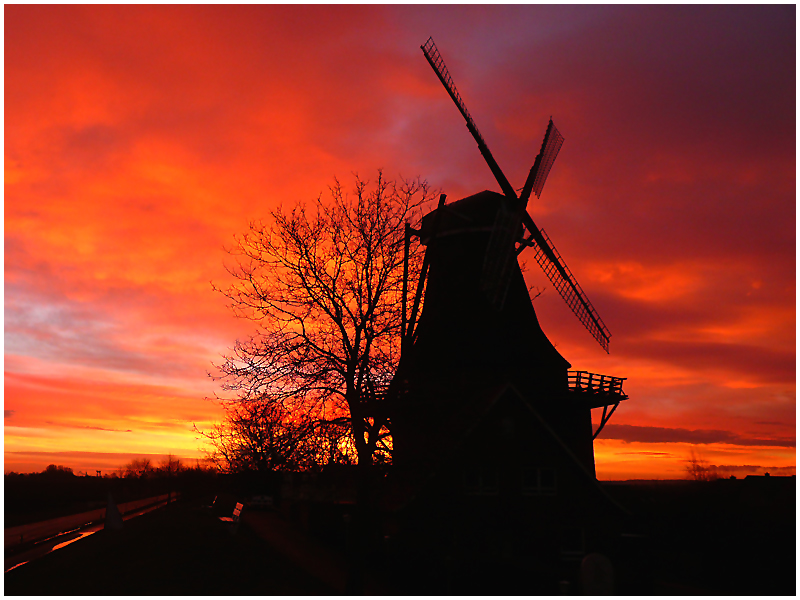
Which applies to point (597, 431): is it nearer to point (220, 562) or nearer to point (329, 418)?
point (329, 418)

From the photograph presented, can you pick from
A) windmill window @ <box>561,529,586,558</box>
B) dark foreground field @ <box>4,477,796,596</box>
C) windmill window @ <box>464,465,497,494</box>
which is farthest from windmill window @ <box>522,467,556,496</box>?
dark foreground field @ <box>4,477,796,596</box>

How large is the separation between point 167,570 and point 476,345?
45.9 feet

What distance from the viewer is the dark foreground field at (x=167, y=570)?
19.6m

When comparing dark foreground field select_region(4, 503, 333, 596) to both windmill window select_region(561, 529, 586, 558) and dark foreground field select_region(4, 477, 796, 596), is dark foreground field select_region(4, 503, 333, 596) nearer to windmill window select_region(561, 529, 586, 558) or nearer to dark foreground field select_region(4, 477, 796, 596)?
dark foreground field select_region(4, 477, 796, 596)

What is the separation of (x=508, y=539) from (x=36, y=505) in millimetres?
99135

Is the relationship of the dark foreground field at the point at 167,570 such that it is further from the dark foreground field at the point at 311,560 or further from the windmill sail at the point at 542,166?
the windmill sail at the point at 542,166

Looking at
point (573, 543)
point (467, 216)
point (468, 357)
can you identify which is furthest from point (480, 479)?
point (467, 216)

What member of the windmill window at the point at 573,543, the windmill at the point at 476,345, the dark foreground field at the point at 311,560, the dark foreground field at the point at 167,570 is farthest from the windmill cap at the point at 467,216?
the dark foreground field at the point at 167,570

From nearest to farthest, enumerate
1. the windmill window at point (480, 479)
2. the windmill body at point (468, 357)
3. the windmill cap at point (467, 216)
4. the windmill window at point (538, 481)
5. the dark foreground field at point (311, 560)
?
1. the dark foreground field at point (311, 560)
2. the windmill window at point (480, 479)
3. the windmill window at point (538, 481)
4. the windmill body at point (468, 357)
5. the windmill cap at point (467, 216)

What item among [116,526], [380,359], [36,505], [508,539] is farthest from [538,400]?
[36,505]

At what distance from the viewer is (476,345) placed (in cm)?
2572

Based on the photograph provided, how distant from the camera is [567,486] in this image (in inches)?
924

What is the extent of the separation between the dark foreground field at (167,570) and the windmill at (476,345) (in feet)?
19.5

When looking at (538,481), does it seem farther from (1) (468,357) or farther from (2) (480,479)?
(1) (468,357)
